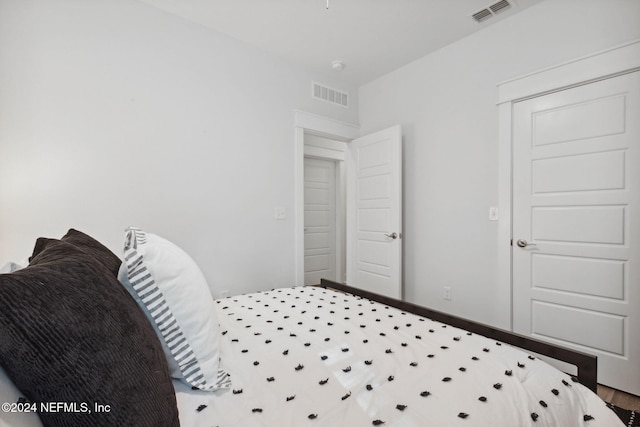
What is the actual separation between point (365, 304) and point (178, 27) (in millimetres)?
2597

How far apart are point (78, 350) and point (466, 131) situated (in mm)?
3011

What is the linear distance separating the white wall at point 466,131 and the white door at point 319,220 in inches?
67.8

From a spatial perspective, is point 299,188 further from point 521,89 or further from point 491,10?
point 491,10

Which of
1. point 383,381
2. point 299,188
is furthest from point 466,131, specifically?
point 383,381

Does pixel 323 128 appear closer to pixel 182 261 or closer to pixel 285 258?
pixel 285 258

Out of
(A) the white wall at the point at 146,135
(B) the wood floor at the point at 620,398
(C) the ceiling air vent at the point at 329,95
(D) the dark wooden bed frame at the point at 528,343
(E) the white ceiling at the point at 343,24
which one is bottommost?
(B) the wood floor at the point at 620,398

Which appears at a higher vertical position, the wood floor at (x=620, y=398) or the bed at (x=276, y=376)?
the bed at (x=276, y=376)

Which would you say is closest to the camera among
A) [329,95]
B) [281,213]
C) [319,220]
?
[281,213]

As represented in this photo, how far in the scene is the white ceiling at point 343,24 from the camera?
2.26 m

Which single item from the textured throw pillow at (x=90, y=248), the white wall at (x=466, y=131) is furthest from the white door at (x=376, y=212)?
the textured throw pillow at (x=90, y=248)

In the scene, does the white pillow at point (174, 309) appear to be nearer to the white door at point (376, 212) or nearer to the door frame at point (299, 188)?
the door frame at point (299, 188)

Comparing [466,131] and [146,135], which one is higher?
[466,131]

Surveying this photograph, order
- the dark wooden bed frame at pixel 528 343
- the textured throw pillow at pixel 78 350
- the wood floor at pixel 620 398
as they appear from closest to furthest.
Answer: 1. the textured throw pillow at pixel 78 350
2. the dark wooden bed frame at pixel 528 343
3. the wood floor at pixel 620 398

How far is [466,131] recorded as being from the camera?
273cm
